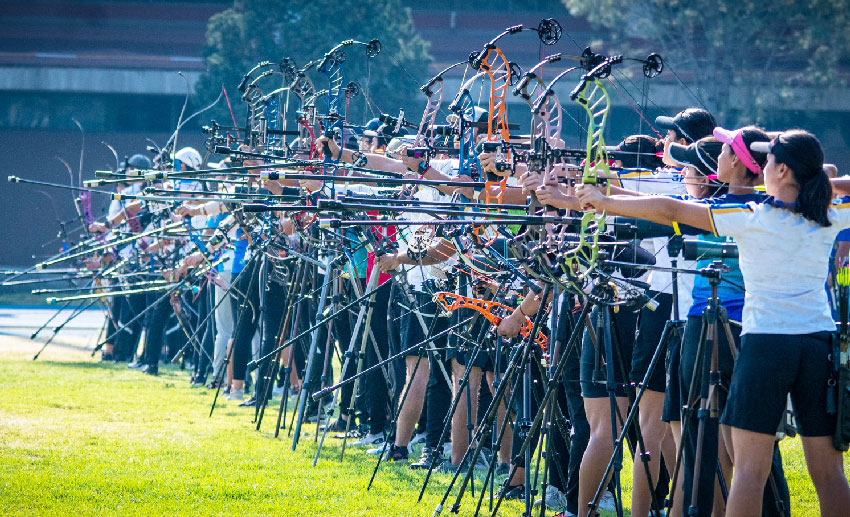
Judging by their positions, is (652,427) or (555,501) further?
(555,501)

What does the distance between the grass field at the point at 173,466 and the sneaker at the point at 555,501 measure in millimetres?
163

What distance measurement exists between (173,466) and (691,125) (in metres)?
3.78

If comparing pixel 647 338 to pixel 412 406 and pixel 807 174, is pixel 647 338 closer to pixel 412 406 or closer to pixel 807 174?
pixel 807 174

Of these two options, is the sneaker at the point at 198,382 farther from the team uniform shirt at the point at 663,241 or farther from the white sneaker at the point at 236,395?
the team uniform shirt at the point at 663,241

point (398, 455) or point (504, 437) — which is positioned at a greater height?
point (504, 437)

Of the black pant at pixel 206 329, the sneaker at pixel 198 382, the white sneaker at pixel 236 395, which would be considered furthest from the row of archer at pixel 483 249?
the sneaker at pixel 198 382

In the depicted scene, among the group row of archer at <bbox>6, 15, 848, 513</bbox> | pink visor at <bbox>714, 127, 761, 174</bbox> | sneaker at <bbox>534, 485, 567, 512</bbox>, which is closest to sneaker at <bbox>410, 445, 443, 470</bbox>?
row of archer at <bbox>6, 15, 848, 513</bbox>

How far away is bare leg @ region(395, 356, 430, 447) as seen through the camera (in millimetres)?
7223

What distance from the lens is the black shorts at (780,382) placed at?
12.9ft

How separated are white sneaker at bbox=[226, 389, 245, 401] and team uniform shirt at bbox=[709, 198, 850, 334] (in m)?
7.10

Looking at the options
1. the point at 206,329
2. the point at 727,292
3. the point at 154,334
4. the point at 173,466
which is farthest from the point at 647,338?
the point at 154,334

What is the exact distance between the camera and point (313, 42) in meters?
24.5

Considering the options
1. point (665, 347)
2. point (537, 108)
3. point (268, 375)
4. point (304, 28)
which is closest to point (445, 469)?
point (268, 375)

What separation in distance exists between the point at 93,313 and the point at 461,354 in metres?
17.1
